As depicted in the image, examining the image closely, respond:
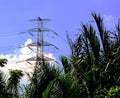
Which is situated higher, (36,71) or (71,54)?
(71,54)

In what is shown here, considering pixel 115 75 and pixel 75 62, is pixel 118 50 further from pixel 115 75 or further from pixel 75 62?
pixel 75 62

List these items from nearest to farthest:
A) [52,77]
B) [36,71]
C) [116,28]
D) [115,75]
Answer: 1. [52,77]
2. [36,71]
3. [115,75]
4. [116,28]

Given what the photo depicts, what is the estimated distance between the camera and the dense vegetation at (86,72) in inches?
504

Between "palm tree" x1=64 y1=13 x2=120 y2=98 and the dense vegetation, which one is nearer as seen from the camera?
the dense vegetation

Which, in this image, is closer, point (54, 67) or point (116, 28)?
point (54, 67)

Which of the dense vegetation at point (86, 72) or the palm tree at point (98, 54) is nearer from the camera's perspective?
the dense vegetation at point (86, 72)

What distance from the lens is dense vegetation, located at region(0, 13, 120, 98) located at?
42.0 ft

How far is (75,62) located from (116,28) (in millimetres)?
3151

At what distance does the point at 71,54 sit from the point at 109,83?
200 centimetres

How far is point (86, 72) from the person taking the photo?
47.1ft

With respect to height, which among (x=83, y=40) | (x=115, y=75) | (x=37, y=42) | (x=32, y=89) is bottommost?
(x=32, y=89)

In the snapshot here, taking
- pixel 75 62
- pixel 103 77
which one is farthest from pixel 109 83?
pixel 75 62

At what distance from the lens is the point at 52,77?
13336 mm

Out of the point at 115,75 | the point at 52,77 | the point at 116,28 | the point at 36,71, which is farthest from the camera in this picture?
the point at 116,28
